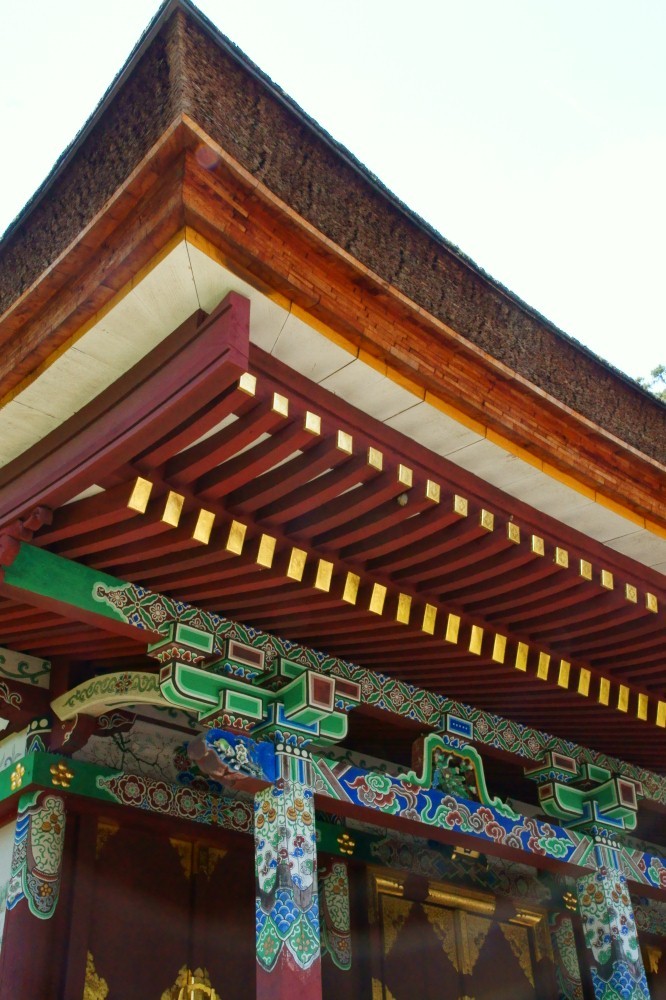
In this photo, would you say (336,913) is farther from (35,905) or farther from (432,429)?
(432,429)

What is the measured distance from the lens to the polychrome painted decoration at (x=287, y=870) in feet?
14.5

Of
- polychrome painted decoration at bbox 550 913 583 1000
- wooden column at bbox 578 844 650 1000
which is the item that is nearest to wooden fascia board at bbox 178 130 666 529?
wooden column at bbox 578 844 650 1000

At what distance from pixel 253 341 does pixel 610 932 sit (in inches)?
169

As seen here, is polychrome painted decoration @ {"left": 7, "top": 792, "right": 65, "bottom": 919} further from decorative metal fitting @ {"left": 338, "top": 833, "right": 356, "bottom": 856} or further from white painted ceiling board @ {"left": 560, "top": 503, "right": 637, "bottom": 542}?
white painted ceiling board @ {"left": 560, "top": 503, "right": 637, "bottom": 542}

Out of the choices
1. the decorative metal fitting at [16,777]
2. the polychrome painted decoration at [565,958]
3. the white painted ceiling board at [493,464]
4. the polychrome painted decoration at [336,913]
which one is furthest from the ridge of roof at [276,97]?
the polychrome painted decoration at [565,958]

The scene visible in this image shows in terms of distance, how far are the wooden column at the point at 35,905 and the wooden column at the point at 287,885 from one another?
119 centimetres

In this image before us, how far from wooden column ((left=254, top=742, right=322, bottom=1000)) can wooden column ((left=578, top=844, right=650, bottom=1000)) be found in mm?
2221

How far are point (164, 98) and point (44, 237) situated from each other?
959mm

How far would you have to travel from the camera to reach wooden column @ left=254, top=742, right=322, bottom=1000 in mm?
4336

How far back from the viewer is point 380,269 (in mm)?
4164

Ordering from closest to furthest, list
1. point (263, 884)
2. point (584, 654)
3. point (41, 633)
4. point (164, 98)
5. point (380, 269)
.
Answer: point (164, 98) → point (380, 269) → point (263, 884) → point (41, 633) → point (584, 654)

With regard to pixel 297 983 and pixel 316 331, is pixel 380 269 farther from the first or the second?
pixel 297 983

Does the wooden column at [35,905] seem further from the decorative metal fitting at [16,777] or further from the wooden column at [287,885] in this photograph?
the wooden column at [287,885]

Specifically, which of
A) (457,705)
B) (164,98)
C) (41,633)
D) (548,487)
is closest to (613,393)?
(548,487)
